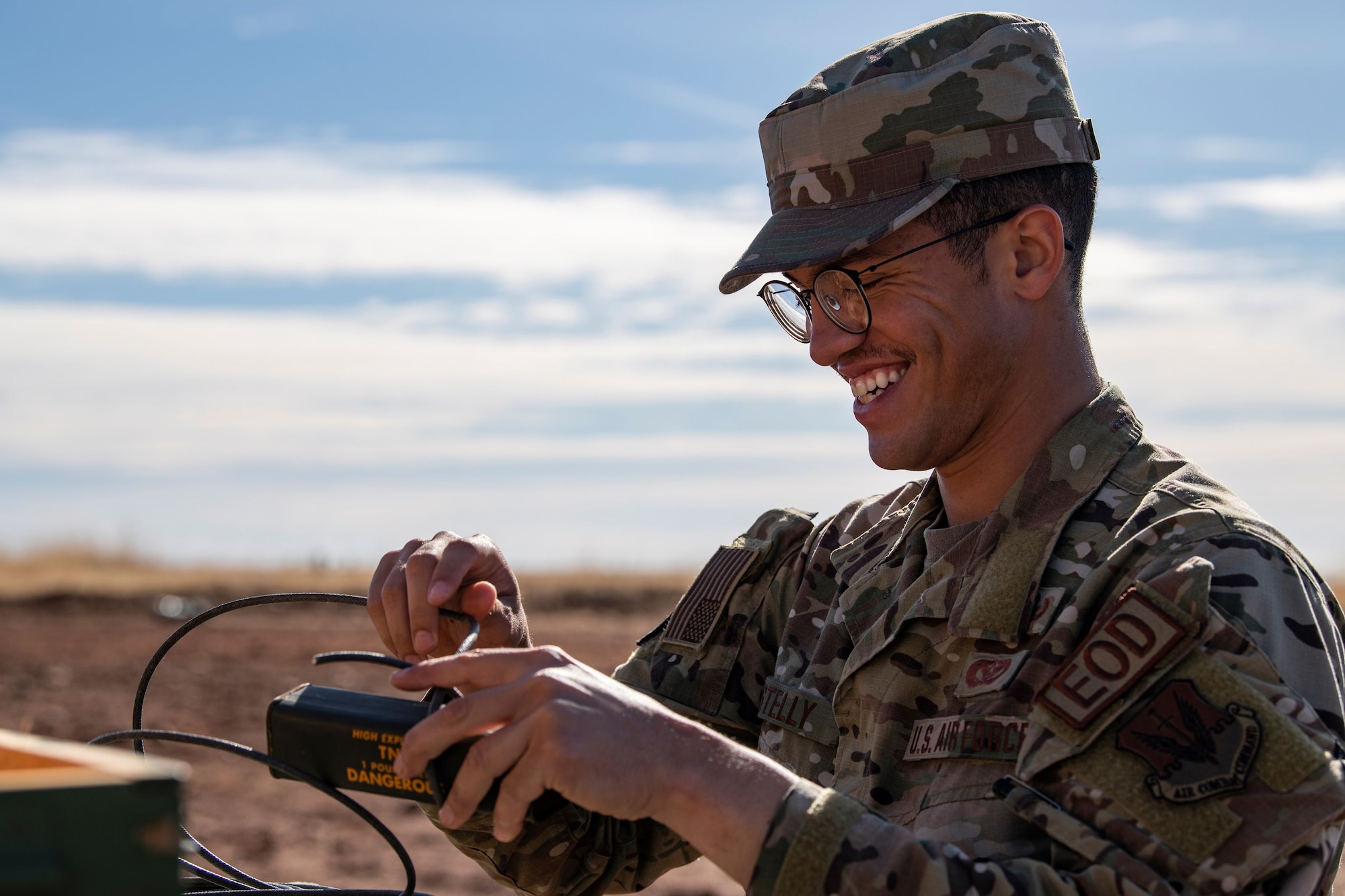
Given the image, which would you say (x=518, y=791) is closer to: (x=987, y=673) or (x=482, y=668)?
(x=482, y=668)

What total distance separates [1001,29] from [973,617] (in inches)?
50.9

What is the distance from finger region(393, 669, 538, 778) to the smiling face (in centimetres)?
115

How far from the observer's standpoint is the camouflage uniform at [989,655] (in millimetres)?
1868

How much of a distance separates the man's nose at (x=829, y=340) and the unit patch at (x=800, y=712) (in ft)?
2.39

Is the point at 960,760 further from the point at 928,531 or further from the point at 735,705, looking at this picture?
the point at 735,705

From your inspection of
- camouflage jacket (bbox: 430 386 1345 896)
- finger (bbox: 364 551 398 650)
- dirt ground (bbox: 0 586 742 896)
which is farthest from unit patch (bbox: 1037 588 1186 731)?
dirt ground (bbox: 0 586 742 896)

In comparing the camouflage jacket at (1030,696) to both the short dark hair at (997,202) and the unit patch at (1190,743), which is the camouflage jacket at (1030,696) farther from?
the short dark hair at (997,202)

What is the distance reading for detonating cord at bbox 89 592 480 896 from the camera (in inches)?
76.5

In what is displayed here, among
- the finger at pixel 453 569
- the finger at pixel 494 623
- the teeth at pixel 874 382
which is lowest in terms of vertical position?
the finger at pixel 494 623

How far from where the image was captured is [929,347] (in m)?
2.70

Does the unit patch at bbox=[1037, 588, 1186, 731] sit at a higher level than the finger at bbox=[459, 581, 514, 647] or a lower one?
higher

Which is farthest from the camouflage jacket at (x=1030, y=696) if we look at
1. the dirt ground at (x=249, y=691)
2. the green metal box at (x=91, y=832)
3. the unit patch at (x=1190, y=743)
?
the dirt ground at (x=249, y=691)

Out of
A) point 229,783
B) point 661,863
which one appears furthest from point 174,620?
point 661,863

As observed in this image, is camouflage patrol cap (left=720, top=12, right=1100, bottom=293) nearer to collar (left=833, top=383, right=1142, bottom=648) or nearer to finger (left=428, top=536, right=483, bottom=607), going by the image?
collar (left=833, top=383, right=1142, bottom=648)
